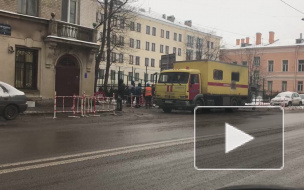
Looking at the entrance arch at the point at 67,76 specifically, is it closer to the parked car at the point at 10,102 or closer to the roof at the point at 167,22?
the parked car at the point at 10,102

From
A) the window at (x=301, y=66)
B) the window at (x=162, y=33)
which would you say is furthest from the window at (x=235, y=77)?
the window at (x=162, y=33)

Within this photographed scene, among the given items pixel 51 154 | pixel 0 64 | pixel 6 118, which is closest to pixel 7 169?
pixel 51 154

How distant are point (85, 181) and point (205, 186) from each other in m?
1.85

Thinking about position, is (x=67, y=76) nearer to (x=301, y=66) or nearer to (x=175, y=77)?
(x=175, y=77)

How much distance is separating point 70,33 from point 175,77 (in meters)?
7.39

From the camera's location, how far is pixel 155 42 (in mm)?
72125

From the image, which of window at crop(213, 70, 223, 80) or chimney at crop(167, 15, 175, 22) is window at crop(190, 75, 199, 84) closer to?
window at crop(213, 70, 223, 80)

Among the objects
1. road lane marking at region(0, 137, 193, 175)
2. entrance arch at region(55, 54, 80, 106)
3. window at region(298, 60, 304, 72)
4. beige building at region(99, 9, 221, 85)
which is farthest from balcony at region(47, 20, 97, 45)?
window at region(298, 60, 304, 72)

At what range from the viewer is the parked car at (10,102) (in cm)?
1382

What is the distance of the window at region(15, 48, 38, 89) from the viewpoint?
65.3 feet

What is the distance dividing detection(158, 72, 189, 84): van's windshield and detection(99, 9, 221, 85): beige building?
41330 mm
